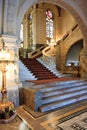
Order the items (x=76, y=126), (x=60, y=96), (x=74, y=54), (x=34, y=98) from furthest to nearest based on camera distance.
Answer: (x=74, y=54)
(x=60, y=96)
(x=34, y=98)
(x=76, y=126)

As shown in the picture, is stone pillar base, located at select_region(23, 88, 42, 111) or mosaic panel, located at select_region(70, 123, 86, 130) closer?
mosaic panel, located at select_region(70, 123, 86, 130)

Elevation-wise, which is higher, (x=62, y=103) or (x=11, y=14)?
(x=11, y=14)

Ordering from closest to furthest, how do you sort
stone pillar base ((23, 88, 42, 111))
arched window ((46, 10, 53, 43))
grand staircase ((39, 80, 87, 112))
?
stone pillar base ((23, 88, 42, 111)) → grand staircase ((39, 80, 87, 112)) → arched window ((46, 10, 53, 43))

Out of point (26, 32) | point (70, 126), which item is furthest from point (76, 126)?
point (26, 32)

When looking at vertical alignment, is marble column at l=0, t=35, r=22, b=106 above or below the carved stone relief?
below

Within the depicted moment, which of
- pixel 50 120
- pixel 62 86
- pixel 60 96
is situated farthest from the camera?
pixel 62 86

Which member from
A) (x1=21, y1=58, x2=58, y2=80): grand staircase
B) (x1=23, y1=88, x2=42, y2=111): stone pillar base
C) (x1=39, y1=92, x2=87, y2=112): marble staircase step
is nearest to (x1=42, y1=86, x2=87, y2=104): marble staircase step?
(x1=39, y1=92, x2=87, y2=112): marble staircase step

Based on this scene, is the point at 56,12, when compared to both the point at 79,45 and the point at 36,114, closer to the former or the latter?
the point at 79,45

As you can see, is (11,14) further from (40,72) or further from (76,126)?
(40,72)

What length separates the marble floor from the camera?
3.12 m

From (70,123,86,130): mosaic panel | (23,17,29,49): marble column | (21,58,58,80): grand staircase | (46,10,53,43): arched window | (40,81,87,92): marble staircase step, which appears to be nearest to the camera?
(70,123,86,130): mosaic panel

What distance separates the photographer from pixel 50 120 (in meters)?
3.48

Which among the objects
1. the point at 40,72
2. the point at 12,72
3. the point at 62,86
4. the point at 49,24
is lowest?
the point at 62,86

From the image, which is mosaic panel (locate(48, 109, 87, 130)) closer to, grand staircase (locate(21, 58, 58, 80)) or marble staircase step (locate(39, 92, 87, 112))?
marble staircase step (locate(39, 92, 87, 112))
